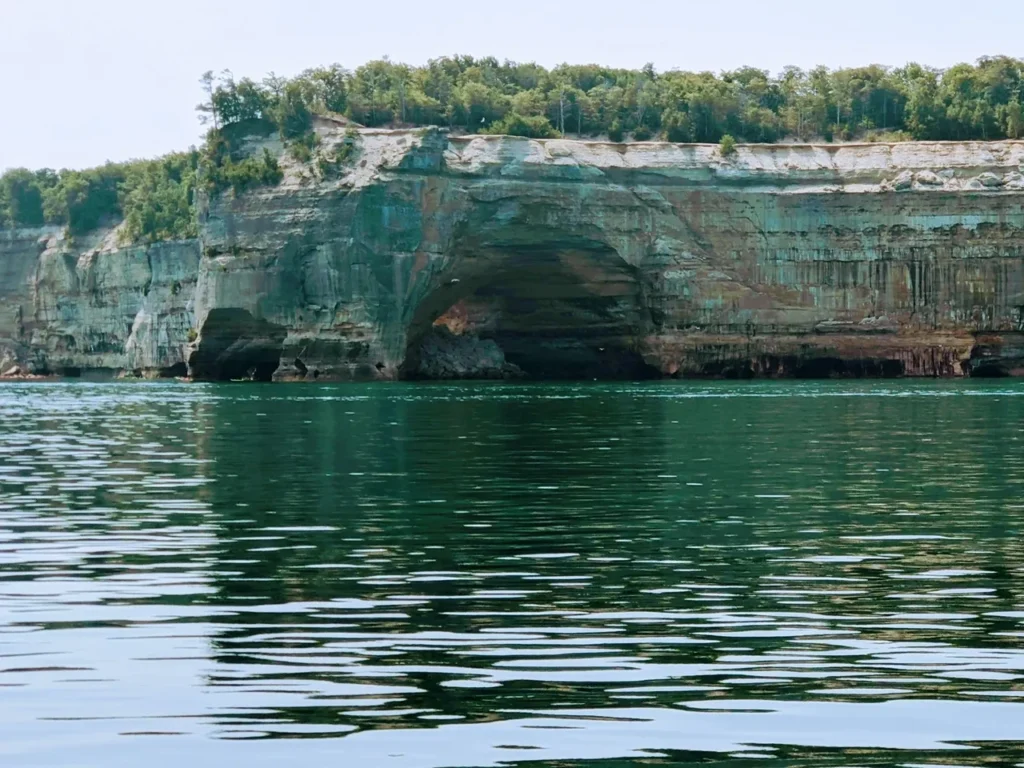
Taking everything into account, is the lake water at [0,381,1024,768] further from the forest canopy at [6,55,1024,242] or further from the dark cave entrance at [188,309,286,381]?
the forest canopy at [6,55,1024,242]

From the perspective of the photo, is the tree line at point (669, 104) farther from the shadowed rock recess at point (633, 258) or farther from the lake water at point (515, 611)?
the lake water at point (515, 611)

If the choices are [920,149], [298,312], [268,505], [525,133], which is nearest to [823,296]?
[920,149]

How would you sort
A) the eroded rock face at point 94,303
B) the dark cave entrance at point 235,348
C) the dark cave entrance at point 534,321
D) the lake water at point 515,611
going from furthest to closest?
the eroded rock face at point 94,303
the dark cave entrance at point 534,321
the dark cave entrance at point 235,348
the lake water at point 515,611

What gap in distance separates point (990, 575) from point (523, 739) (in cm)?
698

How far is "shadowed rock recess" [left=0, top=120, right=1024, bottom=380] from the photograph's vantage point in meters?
87.2

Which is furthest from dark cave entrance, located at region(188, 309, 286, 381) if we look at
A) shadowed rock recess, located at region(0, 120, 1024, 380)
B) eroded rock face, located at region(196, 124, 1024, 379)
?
eroded rock face, located at region(196, 124, 1024, 379)

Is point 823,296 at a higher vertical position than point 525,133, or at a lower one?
lower

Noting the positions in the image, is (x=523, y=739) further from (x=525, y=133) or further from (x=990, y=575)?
(x=525, y=133)

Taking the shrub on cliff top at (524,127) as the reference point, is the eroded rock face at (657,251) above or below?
below

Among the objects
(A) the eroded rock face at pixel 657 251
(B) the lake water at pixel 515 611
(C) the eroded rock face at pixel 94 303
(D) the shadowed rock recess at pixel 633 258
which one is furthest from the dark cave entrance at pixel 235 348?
(B) the lake water at pixel 515 611

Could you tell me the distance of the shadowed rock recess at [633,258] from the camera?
8725 centimetres

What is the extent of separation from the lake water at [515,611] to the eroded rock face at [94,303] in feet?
268

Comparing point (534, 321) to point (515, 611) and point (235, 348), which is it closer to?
point (235, 348)

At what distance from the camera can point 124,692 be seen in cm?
963
